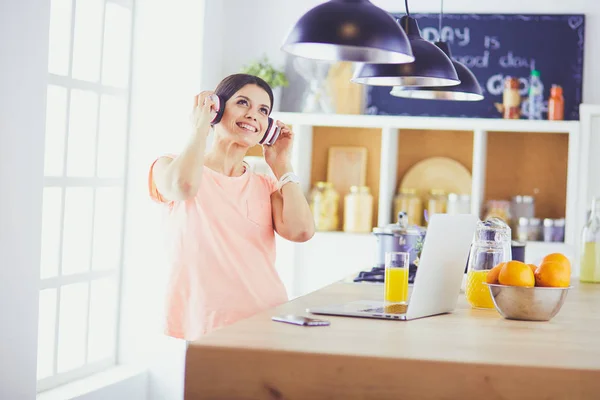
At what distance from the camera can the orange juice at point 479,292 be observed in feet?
7.96

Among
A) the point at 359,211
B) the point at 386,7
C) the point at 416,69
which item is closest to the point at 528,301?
the point at 416,69

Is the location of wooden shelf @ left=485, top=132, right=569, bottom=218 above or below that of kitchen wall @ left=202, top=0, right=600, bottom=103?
below

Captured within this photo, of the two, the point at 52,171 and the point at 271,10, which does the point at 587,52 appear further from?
the point at 52,171

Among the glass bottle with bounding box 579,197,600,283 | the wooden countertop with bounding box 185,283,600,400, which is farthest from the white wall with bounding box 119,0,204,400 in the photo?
the wooden countertop with bounding box 185,283,600,400

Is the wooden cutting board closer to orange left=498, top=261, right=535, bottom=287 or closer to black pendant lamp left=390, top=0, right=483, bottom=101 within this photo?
black pendant lamp left=390, top=0, right=483, bottom=101

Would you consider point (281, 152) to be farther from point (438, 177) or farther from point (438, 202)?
point (438, 177)

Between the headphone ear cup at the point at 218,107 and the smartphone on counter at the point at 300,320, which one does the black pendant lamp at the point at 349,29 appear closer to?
the headphone ear cup at the point at 218,107

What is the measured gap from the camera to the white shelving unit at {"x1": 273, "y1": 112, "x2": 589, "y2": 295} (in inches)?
178

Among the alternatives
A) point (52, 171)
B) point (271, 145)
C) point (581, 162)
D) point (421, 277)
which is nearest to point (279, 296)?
point (271, 145)

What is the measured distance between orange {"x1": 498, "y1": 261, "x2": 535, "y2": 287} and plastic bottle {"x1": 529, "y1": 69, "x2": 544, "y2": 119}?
8.72 ft

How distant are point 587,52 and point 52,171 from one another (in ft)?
9.53

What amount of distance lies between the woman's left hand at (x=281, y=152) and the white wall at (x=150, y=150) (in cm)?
156

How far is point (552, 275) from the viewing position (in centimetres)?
217

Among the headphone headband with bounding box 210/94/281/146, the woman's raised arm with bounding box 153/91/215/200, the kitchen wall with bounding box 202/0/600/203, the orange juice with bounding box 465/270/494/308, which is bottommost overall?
the orange juice with bounding box 465/270/494/308
